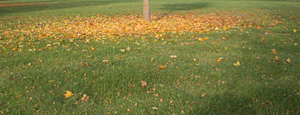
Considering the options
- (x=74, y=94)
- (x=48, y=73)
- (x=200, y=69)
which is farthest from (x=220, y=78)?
(x=48, y=73)

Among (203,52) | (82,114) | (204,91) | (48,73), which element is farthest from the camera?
(203,52)

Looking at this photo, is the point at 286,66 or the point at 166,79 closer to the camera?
the point at 166,79

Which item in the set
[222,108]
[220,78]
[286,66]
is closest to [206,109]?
[222,108]

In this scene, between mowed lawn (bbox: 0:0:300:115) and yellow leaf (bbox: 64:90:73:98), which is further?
yellow leaf (bbox: 64:90:73:98)

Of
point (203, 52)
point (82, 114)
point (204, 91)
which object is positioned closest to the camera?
point (82, 114)

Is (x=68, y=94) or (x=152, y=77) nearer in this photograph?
(x=68, y=94)

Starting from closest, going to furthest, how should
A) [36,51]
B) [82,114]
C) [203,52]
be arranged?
1. [82,114]
2. [203,52]
3. [36,51]

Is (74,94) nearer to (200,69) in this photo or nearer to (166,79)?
(166,79)

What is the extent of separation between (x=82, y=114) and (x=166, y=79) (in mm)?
1291

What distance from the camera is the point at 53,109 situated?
2.63m

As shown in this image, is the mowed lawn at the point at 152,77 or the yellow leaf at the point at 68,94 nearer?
the mowed lawn at the point at 152,77

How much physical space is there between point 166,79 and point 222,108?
3.18 feet

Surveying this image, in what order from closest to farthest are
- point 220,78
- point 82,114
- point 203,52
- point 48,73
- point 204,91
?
point 82,114 → point 204,91 → point 220,78 → point 48,73 → point 203,52

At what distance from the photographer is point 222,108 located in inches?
101
